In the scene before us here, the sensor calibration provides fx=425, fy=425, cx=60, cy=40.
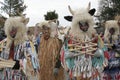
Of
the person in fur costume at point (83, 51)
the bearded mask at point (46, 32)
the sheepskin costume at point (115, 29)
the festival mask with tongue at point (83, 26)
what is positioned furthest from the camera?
the sheepskin costume at point (115, 29)

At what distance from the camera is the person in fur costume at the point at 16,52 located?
834 centimetres

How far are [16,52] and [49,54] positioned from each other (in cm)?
212

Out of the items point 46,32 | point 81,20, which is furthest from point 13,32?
point 46,32

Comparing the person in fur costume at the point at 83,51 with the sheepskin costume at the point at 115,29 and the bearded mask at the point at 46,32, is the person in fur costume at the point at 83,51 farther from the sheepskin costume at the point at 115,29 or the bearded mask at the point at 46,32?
the sheepskin costume at the point at 115,29

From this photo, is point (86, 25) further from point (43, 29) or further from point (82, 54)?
point (43, 29)

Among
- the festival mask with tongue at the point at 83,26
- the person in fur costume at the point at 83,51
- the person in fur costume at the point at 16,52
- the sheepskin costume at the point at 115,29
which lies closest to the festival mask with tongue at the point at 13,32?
the person in fur costume at the point at 16,52

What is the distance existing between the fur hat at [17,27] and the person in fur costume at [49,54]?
1.88m

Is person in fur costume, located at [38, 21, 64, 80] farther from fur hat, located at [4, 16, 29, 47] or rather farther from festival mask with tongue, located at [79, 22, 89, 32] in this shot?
fur hat, located at [4, 16, 29, 47]

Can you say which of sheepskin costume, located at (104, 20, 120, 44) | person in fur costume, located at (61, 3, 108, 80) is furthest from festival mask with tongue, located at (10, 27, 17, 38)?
sheepskin costume, located at (104, 20, 120, 44)

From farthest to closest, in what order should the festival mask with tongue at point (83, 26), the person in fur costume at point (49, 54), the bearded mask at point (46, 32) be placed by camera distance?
the bearded mask at point (46, 32) < the person in fur costume at point (49, 54) < the festival mask with tongue at point (83, 26)

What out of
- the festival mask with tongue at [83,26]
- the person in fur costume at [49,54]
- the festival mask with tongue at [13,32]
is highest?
the festival mask with tongue at [83,26]

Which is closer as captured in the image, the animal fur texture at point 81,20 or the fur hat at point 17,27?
the fur hat at point 17,27

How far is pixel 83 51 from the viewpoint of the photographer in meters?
8.67

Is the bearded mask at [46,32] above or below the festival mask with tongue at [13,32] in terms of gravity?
above
